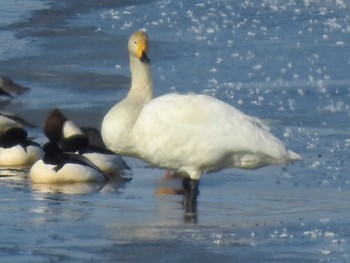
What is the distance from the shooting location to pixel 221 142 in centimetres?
1070

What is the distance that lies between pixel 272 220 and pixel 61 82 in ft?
24.6

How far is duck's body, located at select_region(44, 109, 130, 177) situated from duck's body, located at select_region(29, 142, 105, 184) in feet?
1.15

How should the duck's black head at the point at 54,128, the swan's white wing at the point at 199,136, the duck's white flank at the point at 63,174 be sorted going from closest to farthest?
the swan's white wing at the point at 199,136 < the duck's white flank at the point at 63,174 < the duck's black head at the point at 54,128


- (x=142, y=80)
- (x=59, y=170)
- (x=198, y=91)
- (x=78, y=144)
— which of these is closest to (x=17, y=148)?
(x=78, y=144)

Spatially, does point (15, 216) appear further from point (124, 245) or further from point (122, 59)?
point (122, 59)

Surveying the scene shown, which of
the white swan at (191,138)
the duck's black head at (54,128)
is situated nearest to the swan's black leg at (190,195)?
the white swan at (191,138)

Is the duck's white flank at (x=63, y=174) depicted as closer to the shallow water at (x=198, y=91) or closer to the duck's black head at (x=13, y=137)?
the shallow water at (x=198, y=91)

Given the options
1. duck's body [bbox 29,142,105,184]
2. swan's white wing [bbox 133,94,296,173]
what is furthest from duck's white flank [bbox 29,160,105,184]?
swan's white wing [bbox 133,94,296,173]

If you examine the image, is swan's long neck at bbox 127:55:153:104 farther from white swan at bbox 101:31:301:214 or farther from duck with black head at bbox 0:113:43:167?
duck with black head at bbox 0:113:43:167

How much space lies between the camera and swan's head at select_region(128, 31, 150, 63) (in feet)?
37.8

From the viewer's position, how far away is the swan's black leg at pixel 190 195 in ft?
34.1

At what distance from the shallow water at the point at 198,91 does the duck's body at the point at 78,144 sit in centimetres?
21

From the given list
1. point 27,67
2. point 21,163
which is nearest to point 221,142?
point 21,163

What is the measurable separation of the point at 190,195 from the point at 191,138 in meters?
0.43
